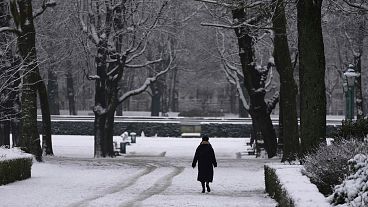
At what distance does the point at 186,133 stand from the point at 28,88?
31789mm

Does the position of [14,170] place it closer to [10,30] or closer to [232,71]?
[10,30]

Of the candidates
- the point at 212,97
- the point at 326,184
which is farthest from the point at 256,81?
the point at 212,97

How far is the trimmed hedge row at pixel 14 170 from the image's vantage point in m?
19.8

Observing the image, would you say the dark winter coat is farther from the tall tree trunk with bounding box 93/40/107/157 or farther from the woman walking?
the tall tree trunk with bounding box 93/40/107/157

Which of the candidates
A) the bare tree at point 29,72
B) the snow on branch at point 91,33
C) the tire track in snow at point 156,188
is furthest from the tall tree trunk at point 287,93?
the snow on branch at point 91,33

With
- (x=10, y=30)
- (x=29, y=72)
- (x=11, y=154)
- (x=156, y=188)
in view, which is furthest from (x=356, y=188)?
(x=10, y=30)

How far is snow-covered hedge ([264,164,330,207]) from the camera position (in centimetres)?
1014

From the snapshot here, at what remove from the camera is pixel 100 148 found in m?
36.9

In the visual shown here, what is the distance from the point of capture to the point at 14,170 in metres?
20.9

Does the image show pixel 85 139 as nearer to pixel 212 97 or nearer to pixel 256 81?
pixel 256 81

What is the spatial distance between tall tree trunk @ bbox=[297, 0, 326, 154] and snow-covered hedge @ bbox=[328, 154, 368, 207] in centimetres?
748

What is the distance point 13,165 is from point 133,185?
349 centimetres

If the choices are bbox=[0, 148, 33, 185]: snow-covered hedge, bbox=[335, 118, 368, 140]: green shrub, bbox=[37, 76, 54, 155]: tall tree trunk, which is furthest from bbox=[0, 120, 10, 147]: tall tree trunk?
bbox=[335, 118, 368, 140]: green shrub

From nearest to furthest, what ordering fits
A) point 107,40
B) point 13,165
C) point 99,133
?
point 13,165 < point 107,40 < point 99,133
